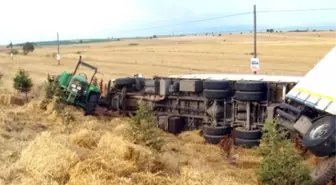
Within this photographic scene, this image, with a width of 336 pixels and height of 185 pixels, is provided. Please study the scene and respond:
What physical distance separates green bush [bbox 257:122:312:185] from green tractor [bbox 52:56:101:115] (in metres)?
9.41

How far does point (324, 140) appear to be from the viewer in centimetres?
823

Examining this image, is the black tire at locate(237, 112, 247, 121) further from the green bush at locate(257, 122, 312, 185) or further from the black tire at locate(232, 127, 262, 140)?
the green bush at locate(257, 122, 312, 185)

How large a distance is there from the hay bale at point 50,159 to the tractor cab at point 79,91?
7.96m

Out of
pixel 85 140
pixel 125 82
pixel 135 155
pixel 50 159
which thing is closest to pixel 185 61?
pixel 125 82

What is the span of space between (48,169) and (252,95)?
6.90 meters

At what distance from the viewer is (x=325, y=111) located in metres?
9.01

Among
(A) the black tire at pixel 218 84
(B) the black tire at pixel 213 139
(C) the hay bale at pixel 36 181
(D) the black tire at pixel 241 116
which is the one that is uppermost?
(A) the black tire at pixel 218 84

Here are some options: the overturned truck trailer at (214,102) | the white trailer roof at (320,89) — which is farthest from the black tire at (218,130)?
the white trailer roof at (320,89)

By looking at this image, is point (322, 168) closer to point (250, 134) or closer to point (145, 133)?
point (145, 133)

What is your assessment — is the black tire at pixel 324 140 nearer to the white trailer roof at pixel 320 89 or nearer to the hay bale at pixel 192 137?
the white trailer roof at pixel 320 89

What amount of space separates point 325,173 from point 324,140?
58 cm

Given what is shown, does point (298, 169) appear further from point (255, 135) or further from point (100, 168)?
point (255, 135)

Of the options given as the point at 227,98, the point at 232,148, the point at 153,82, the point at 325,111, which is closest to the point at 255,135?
the point at 232,148

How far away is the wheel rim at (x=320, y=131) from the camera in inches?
328
